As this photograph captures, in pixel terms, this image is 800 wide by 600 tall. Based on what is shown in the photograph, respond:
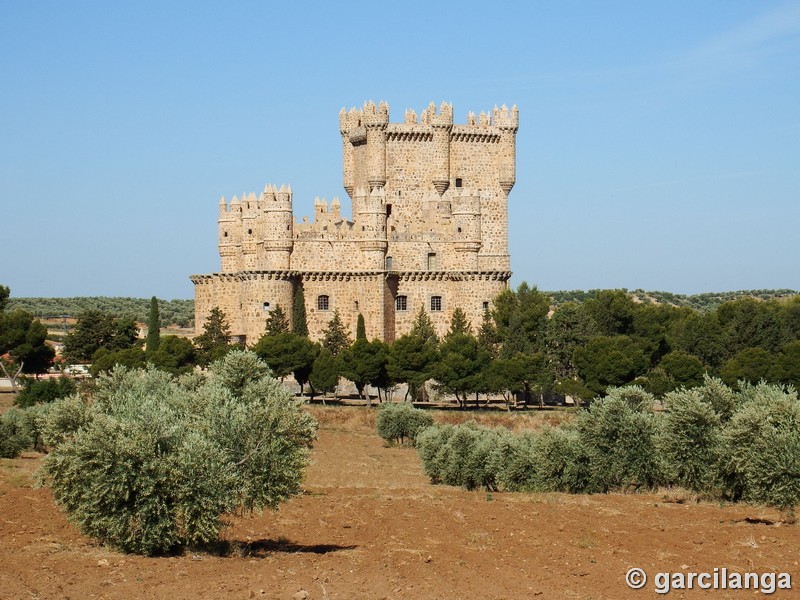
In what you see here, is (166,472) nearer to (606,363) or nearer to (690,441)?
(690,441)

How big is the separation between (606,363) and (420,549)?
119 ft

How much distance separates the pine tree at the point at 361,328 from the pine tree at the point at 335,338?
0.59m

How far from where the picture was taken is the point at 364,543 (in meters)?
24.9

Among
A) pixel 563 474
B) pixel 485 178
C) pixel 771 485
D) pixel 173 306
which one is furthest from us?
pixel 173 306

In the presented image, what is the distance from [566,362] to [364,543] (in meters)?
39.4

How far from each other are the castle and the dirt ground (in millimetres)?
29134

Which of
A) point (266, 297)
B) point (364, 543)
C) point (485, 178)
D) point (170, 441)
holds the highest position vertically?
point (485, 178)

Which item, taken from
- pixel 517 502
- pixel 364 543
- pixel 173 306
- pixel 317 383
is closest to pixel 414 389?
pixel 317 383

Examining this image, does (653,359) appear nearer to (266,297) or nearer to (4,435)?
(266,297)

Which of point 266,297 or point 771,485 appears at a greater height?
point 266,297


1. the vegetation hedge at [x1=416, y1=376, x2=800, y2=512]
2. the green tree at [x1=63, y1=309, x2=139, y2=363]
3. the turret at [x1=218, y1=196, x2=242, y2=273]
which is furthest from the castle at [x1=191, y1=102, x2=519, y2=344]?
the vegetation hedge at [x1=416, y1=376, x2=800, y2=512]

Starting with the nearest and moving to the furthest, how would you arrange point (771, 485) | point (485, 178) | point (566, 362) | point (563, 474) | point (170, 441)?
point (170, 441) → point (771, 485) → point (563, 474) → point (566, 362) → point (485, 178)

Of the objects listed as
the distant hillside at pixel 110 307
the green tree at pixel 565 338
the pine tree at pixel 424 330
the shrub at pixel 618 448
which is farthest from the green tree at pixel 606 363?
the distant hillside at pixel 110 307

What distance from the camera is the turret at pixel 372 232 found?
6294 cm
